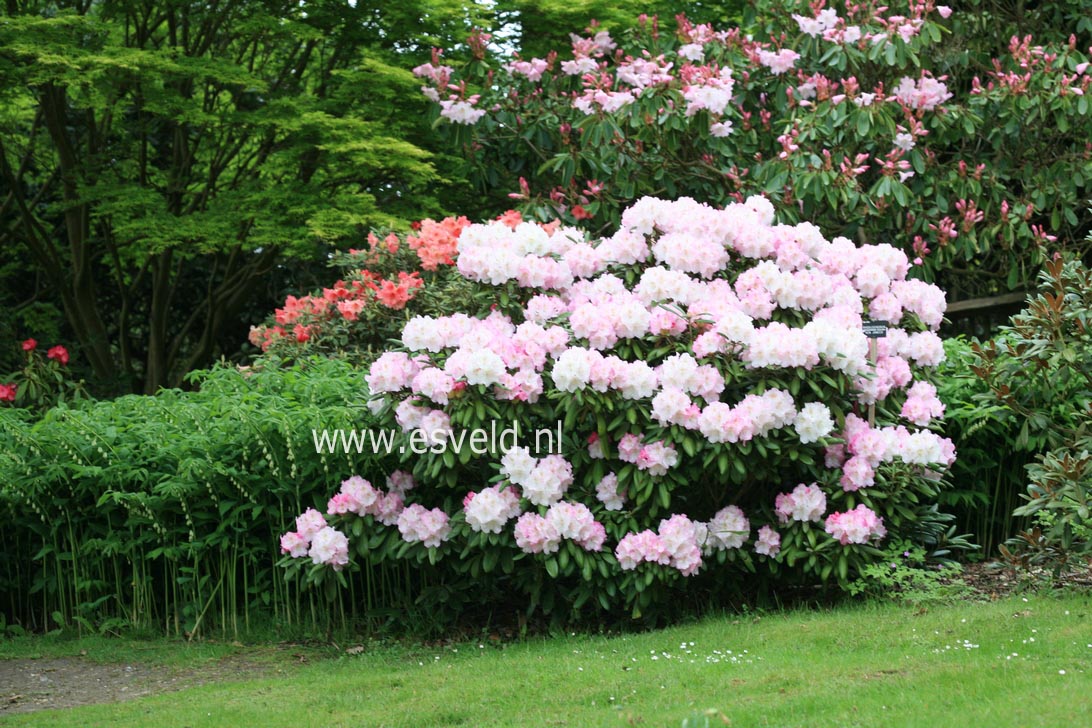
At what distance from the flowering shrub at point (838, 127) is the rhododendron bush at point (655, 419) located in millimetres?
2393

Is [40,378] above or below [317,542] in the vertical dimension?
above

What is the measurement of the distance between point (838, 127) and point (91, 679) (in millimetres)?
5623

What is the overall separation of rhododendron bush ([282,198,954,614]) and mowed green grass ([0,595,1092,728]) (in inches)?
13.4

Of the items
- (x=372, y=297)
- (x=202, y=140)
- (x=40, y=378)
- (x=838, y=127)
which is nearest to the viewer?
(x=372, y=297)

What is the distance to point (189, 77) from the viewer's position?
9.62m

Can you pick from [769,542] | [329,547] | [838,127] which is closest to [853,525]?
[769,542]

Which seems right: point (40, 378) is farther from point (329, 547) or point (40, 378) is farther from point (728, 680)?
point (728, 680)

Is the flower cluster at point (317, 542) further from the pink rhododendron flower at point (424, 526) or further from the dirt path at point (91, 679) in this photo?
the dirt path at point (91, 679)

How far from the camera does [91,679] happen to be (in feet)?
17.4

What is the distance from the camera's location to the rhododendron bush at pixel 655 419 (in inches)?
202

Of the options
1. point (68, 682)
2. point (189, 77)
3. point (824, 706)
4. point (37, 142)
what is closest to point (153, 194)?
point (189, 77)

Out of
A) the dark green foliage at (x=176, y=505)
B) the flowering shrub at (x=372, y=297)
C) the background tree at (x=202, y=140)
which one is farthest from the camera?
the background tree at (x=202, y=140)

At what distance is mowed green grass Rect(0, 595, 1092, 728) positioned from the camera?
145 inches

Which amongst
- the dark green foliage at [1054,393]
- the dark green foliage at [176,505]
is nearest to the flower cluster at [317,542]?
the dark green foliage at [176,505]
